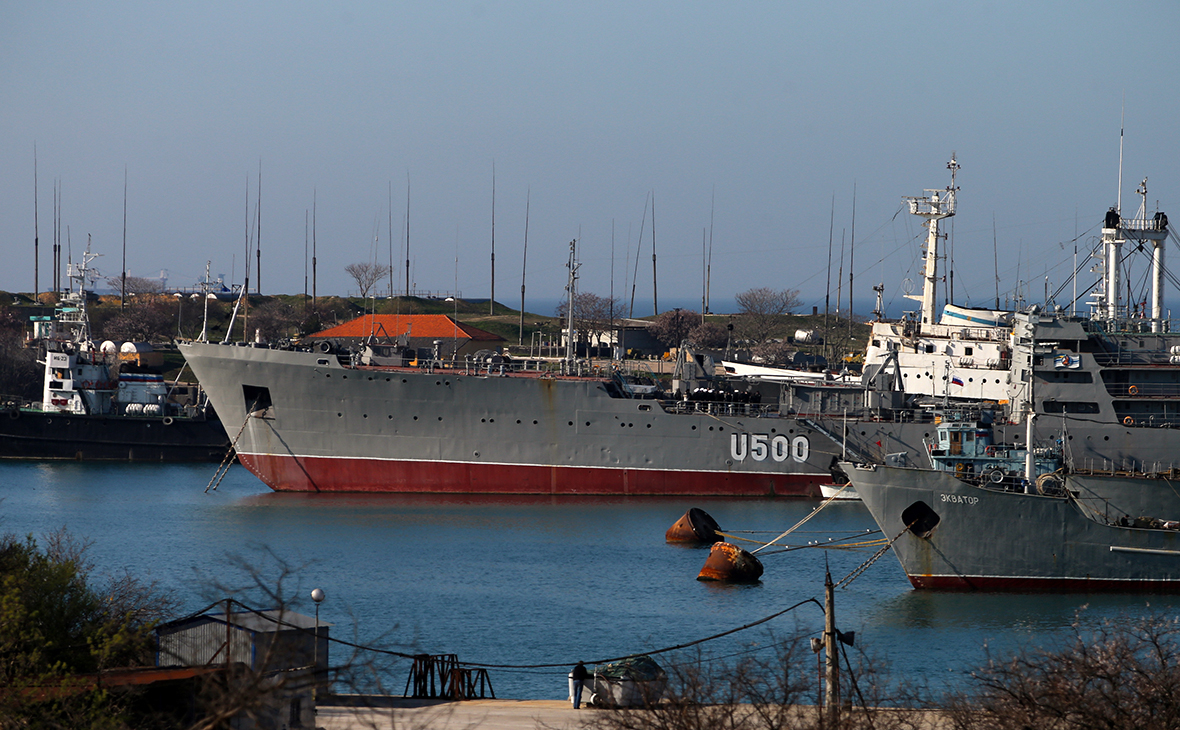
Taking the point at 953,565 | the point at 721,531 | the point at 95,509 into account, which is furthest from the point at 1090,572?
the point at 95,509

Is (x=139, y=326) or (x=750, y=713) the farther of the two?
(x=139, y=326)

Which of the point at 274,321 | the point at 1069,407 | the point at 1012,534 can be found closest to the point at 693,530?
the point at 1012,534

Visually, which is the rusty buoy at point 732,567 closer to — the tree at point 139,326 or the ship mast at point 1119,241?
the ship mast at point 1119,241

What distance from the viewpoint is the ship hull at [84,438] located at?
47375 mm

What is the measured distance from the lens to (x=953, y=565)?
23.3 metres

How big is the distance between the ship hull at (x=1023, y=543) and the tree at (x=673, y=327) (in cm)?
5310

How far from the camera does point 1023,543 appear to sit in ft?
75.4

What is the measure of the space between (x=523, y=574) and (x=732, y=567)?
446 centimetres

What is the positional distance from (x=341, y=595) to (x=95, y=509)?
13.9 m

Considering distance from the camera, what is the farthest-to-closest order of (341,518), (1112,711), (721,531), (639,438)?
(639,438)
(341,518)
(721,531)
(1112,711)

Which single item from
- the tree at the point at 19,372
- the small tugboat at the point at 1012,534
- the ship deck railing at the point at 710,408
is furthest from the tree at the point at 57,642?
the tree at the point at 19,372

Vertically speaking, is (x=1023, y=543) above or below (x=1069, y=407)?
below

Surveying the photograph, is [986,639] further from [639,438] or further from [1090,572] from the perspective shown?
[639,438]

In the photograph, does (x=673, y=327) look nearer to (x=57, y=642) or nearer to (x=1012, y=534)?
(x=1012, y=534)
